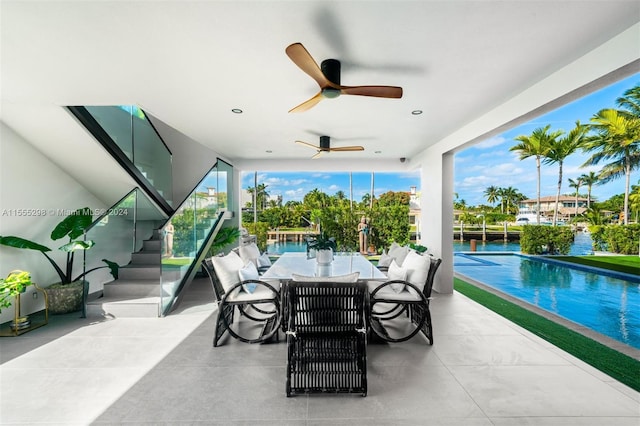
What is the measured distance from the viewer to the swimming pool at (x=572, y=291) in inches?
156

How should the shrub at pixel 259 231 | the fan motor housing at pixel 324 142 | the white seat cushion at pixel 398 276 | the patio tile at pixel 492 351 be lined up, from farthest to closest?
the shrub at pixel 259 231 < the fan motor housing at pixel 324 142 < the white seat cushion at pixel 398 276 < the patio tile at pixel 492 351

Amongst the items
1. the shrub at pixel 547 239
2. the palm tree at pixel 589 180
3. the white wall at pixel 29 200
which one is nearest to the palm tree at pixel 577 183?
the palm tree at pixel 589 180

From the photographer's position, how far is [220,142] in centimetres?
557

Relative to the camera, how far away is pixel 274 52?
93.2 inches

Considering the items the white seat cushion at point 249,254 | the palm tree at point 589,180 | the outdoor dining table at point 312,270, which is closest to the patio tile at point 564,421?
the outdoor dining table at point 312,270

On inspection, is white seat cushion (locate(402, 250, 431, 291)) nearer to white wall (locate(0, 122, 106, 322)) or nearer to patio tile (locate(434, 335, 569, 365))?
patio tile (locate(434, 335, 569, 365))

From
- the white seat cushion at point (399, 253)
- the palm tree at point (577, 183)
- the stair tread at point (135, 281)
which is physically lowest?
the stair tread at point (135, 281)

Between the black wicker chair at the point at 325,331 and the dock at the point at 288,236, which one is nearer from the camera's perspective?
the black wicker chair at the point at 325,331

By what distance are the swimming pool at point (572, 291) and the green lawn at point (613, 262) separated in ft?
1.53

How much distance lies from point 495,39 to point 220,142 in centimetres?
472

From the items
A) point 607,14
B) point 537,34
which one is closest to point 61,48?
point 537,34

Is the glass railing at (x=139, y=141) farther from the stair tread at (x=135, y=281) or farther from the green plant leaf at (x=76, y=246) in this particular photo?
the stair tread at (x=135, y=281)

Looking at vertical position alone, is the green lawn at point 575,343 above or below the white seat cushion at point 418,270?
below

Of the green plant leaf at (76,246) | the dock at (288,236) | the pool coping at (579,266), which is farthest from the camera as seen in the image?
the dock at (288,236)
